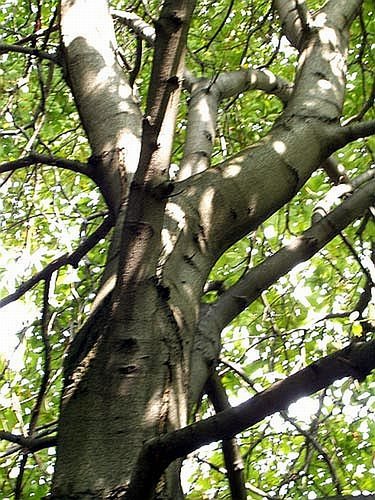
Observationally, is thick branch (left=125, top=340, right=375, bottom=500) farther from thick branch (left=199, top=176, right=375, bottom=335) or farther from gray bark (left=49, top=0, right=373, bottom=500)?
thick branch (left=199, top=176, right=375, bottom=335)

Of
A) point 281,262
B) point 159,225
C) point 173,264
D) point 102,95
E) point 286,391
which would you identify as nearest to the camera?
point 286,391

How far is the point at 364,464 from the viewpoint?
13.2 ft

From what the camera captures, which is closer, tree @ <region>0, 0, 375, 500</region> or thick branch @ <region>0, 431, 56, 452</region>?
tree @ <region>0, 0, 375, 500</region>

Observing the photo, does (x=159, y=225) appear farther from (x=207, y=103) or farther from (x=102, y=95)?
(x=207, y=103)

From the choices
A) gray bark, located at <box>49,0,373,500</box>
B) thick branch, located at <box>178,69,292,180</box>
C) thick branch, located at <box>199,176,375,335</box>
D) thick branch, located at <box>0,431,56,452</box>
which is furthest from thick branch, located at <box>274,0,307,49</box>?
thick branch, located at <box>0,431,56,452</box>

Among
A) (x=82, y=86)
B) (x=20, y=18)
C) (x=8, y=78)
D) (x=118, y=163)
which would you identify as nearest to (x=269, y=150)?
(x=118, y=163)

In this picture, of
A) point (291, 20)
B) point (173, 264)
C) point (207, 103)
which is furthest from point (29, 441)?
point (291, 20)

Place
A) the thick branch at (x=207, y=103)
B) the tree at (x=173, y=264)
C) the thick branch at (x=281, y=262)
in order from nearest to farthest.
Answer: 1. the tree at (x=173, y=264)
2. the thick branch at (x=281, y=262)
3. the thick branch at (x=207, y=103)

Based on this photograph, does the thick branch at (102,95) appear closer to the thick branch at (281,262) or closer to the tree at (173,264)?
the tree at (173,264)

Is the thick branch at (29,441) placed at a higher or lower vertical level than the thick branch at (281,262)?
lower

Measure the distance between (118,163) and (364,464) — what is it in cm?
268

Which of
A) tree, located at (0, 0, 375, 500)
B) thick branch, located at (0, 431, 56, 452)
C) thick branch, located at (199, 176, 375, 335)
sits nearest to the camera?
tree, located at (0, 0, 375, 500)

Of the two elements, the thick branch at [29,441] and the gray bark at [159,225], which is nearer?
the gray bark at [159,225]

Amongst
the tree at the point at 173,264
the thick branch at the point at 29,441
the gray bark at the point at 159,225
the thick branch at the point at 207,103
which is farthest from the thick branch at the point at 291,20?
the thick branch at the point at 29,441
